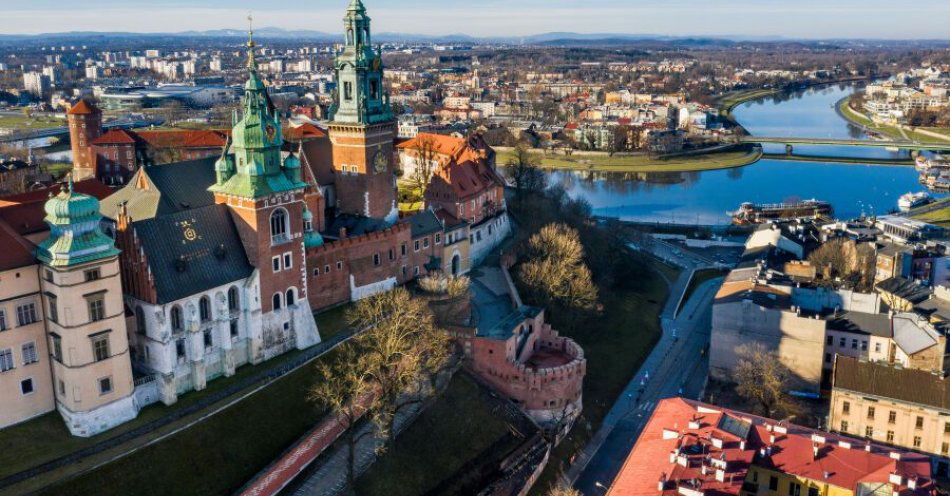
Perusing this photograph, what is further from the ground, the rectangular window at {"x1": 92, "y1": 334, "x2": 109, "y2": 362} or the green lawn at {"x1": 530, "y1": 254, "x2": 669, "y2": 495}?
the rectangular window at {"x1": 92, "y1": 334, "x2": 109, "y2": 362}

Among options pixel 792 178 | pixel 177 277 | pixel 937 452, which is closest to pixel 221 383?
pixel 177 277

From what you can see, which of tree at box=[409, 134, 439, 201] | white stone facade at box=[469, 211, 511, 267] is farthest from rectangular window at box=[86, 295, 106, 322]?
tree at box=[409, 134, 439, 201]

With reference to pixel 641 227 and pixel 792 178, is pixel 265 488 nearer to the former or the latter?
pixel 641 227

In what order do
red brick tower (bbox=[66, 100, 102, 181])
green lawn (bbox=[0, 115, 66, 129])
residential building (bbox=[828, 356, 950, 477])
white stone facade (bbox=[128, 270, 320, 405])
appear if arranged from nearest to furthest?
white stone facade (bbox=[128, 270, 320, 405]) < residential building (bbox=[828, 356, 950, 477]) < red brick tower (bbox=[66, 100, 102, 181]) < green lawn (bbox=[0, 115, 66, 129])

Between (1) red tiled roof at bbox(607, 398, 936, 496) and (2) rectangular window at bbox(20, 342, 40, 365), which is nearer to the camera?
(1) red tiled roof at bbox(607, 398, 936, 496)

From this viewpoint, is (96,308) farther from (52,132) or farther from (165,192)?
(52,132)

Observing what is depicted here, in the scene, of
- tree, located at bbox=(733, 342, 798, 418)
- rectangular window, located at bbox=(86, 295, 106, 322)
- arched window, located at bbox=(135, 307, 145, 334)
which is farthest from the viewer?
tree, located at bbox=(733, 342, 798, 418)

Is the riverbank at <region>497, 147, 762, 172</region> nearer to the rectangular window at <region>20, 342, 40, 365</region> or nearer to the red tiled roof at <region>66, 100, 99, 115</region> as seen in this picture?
the red tiled roof at <region>66, 100, 99, 115</region>
